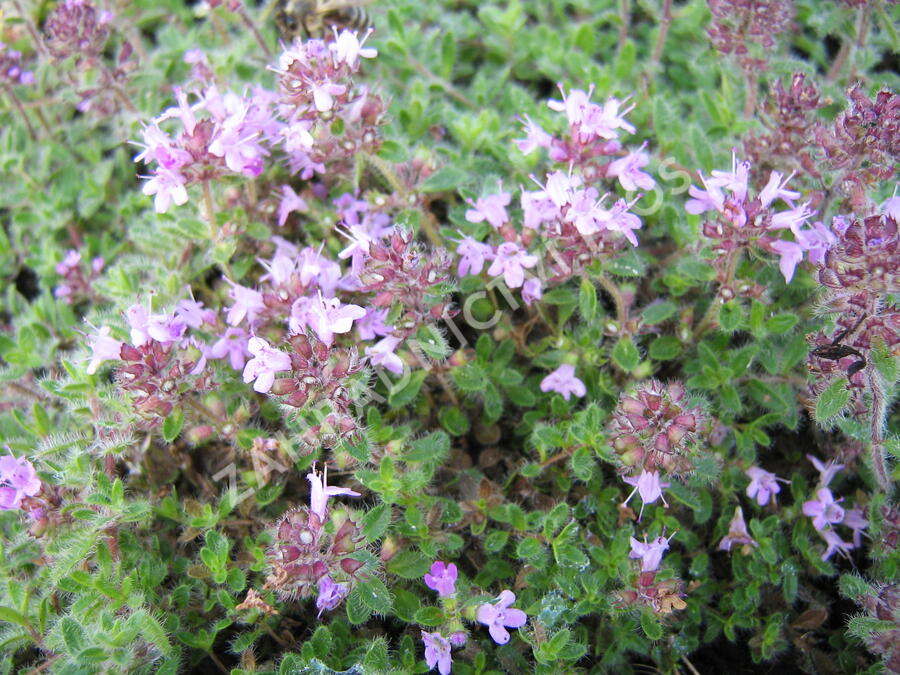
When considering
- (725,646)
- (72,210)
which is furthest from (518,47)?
(725,646)

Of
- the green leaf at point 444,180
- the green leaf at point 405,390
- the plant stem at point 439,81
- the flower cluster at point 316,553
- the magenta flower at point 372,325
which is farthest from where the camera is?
the plant stem at point 439,81

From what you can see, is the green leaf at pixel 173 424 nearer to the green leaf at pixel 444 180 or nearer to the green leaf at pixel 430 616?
the green leaf at pixel 430 616

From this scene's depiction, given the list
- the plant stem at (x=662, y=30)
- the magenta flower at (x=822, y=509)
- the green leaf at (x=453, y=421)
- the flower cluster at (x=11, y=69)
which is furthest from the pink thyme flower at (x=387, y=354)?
the flower cluster at (x=11, y=69)

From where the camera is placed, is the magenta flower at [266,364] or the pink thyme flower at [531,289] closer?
the magenta flower at [266,364]

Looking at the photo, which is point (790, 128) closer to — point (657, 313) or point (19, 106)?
point (657, 313)

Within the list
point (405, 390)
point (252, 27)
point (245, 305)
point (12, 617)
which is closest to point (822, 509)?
point (405, 390)

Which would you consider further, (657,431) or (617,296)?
(617,296)

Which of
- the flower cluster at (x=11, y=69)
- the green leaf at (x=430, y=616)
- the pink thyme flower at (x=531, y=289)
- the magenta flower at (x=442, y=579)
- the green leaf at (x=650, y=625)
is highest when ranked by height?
the flower cluster at (x=11, y=69)
